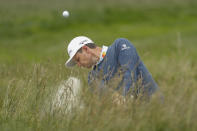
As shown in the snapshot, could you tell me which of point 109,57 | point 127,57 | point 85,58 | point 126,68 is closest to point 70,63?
point 85,58

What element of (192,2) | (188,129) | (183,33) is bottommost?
(188,129)

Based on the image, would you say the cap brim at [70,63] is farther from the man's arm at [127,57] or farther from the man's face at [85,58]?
the man's arm at [127,57]

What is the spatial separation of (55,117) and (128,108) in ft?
2.60

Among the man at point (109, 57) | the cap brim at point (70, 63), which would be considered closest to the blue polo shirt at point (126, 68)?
the man at point (109, 57)

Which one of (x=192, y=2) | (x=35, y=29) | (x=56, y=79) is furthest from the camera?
(x=192, y=2)

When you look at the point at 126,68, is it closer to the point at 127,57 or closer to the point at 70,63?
the point at 127,57

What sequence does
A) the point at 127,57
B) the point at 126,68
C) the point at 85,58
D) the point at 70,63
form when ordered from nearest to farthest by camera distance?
the point at 126,68 → the point at 127,57 → the point at 85,58 → the point at 70,63

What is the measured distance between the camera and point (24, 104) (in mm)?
4762

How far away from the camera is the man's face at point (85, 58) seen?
4992 millimetres

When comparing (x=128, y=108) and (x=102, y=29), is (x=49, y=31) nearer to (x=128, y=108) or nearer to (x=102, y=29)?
(x=102, y=29)

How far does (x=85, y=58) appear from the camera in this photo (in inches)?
196

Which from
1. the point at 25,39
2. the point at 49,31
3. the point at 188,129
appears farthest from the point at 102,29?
the point at 188,129

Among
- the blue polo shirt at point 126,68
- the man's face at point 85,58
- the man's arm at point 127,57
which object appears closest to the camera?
the blue polo shirt at point 126,68

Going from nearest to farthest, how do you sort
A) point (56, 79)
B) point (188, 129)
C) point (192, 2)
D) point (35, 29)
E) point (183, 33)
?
point (188, 129) → point (56, 79) → point (183, 33) → point (35, 29) → point (192, 2)
